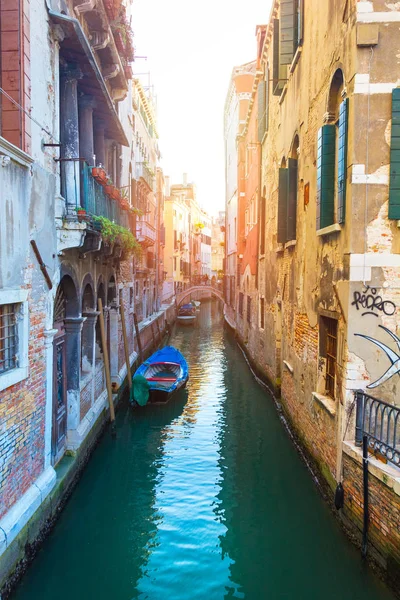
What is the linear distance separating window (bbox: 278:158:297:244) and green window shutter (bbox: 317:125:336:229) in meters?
2.69

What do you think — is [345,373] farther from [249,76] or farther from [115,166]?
[249,76]

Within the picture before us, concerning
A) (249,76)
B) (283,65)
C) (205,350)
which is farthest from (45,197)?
(249,76)

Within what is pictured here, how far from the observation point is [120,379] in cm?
1209

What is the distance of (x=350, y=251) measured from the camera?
550cm

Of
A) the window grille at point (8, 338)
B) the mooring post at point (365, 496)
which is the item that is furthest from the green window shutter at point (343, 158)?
the window grille at point (8, 338)

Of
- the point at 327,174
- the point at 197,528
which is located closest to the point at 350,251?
the point at 327,174

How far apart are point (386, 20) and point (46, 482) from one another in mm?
6442

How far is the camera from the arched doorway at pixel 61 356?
665 cm

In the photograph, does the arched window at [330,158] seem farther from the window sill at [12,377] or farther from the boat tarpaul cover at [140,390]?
the boat tarpaul cover at [140,390]

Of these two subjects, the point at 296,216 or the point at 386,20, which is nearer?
the point at 386,20

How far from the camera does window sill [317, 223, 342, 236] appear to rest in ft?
19.2

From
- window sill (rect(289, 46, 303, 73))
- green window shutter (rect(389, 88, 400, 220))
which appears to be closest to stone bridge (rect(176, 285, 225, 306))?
window sill (rect(289, 46, 303, 73))

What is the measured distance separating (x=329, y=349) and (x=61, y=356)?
3878 millimetres

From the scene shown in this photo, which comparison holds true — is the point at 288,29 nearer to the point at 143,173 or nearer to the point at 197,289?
the point at 143,173
